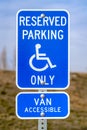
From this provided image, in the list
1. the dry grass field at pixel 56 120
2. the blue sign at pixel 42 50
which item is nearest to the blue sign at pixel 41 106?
the blue sign at pixel 42 50

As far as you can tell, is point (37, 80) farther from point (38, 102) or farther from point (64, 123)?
point (64, 123)

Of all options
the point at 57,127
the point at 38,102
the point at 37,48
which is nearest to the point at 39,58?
the point at 37,48

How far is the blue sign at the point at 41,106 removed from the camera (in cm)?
155

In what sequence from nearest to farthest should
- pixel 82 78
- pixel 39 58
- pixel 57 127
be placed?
pixel 39 58, pixel 57 127, pixel 82 78

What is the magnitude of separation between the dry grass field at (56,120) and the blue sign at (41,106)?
113 inches

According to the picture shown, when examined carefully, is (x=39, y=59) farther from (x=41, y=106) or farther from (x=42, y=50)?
(x=41, y=106)

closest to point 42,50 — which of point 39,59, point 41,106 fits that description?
point 39,59

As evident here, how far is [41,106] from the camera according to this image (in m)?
1.55

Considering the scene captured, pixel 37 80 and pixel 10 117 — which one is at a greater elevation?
pixel 37 80

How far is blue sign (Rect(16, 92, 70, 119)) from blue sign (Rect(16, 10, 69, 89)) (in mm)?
40

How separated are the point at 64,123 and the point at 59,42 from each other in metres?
3.00

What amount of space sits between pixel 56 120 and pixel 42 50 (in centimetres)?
309

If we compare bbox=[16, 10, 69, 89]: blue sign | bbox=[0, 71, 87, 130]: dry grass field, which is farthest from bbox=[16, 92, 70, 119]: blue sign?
bbox=[0, 71, 87, 130]: dry grass field

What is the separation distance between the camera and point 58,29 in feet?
5.09
